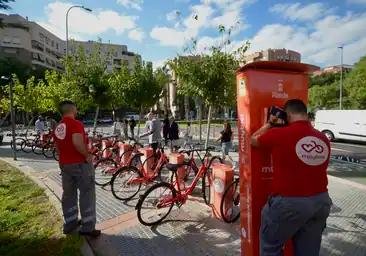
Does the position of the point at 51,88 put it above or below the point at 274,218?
above

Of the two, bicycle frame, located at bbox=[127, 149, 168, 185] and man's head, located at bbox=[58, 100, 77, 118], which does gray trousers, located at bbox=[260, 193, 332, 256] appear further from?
bicycle frame, located at bbox=[127, 149, 168, 185]

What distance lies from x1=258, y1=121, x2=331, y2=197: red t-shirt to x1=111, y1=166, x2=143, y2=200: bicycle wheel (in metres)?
3.63

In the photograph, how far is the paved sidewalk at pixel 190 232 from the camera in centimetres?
314

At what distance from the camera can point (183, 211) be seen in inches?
170

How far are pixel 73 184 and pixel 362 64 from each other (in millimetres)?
27592

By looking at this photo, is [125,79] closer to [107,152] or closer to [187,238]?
[107,152]

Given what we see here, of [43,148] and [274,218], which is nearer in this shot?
[274,218]

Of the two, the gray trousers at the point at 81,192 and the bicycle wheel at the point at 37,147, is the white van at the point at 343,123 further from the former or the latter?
the bicycle wheel at the point at 37,147

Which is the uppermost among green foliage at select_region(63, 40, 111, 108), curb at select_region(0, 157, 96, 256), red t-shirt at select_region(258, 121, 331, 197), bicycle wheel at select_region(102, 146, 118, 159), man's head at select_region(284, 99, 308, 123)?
green foliage at select_region(63, 40, 111, 108)

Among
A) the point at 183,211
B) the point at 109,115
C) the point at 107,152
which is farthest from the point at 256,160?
the point at 109,115

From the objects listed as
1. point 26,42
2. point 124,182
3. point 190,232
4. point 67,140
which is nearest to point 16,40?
point 26,42

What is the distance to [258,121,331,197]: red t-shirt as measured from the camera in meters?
1.84

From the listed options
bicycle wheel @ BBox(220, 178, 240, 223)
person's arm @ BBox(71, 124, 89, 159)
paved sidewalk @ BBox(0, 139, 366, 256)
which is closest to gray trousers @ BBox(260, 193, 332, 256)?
paved sidewalk @ BBox(0, 139, 366, 256)

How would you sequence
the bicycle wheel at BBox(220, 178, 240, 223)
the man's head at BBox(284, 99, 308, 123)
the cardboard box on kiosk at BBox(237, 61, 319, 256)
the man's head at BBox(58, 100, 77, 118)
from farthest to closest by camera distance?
the bicycle wheel at BBox(220, 178, 240, 223) → the man's head at BBox(58, 100, 77, 118) → the cardboard box on kiosk at BBox(237, 61, 319, 256) → the man's head at BBox(284, 99, 308, 123)
